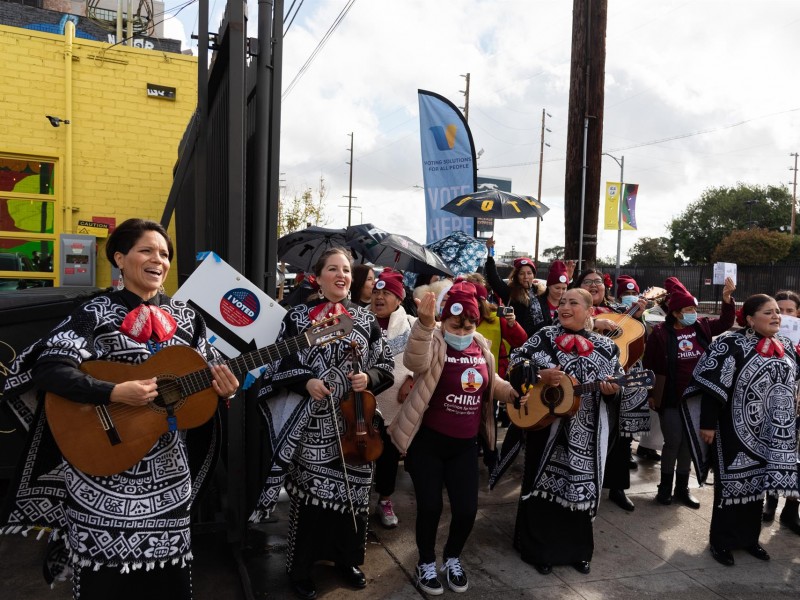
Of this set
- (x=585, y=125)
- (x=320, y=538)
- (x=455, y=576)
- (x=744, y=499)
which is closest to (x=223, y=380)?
(x=320, y=538)

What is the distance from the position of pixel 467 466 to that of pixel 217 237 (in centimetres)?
217

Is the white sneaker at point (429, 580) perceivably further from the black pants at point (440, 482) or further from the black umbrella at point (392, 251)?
the black umbrella at point (392, 251)

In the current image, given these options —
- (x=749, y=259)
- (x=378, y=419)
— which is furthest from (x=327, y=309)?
(x=749, y=259)

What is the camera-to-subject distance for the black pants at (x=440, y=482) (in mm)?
3639

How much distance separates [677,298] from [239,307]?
3.81 m

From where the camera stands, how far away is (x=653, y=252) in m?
59.2

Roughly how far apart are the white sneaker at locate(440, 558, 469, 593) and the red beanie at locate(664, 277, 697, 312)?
3060 millimetres

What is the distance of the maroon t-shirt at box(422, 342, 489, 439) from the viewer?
12.0 feet

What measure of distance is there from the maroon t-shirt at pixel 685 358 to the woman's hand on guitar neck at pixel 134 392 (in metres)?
4.44

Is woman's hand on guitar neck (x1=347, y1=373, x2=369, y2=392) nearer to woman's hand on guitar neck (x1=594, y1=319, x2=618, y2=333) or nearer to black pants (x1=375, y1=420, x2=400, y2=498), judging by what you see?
black pants (x1=375, y1=420, x2=400, y2=498)

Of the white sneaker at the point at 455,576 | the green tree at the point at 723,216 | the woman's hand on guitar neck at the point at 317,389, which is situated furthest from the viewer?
the green tree at the point at 723,216

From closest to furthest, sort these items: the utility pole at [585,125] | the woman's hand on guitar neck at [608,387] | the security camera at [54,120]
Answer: the woman's hand on guitar neck at [608,387], the utility pole at [585,125], the security camera at [54,120]

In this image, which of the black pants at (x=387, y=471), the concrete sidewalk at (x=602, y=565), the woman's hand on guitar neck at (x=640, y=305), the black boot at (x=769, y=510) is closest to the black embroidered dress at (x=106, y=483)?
the concrete sidewalk at (x=602, y=565)

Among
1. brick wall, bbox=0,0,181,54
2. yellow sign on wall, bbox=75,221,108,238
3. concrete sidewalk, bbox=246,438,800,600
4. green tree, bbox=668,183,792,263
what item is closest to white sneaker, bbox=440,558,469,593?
concrete sidewalk, bbox=246,438,800,600
